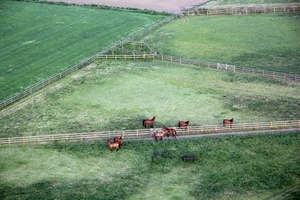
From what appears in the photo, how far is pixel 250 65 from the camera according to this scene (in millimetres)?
64250

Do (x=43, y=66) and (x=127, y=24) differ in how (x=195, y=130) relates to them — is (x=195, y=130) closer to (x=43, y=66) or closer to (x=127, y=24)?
(x=43, y=66)

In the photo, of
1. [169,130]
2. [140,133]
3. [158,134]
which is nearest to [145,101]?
[140,133]

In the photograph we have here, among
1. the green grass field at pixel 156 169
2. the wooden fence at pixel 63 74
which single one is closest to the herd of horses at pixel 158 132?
the green grass field at pixel 156 169

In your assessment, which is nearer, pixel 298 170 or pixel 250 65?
pixel 298 170

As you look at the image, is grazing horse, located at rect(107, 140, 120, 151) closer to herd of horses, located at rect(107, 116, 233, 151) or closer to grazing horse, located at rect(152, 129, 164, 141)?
herd of horses, located at rect(107, 116, 233, 151)

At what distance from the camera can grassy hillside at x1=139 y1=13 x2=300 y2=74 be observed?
66000 mm

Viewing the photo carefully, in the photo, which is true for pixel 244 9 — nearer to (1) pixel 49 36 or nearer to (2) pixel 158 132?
(1) pixel 49 36

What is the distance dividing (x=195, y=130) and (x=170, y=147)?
3586 millimetres

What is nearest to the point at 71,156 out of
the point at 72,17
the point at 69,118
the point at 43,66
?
the point at 69,118

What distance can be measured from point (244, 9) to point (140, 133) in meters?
42.6

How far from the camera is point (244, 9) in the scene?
8531 centimetres

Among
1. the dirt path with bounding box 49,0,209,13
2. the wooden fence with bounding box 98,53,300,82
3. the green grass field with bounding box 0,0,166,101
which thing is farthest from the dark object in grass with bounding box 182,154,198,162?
the dirt path with bounding box 49,0,209,13

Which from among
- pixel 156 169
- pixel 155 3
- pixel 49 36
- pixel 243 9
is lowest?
pixel 156 169

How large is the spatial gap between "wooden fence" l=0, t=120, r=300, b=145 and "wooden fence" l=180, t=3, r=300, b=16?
3833cm
